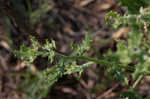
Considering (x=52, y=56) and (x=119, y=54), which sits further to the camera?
(x=52, y=56)

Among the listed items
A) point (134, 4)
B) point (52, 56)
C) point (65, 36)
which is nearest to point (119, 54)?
point (52, 56)

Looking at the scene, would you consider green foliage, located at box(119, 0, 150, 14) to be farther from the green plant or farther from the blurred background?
the blurred background

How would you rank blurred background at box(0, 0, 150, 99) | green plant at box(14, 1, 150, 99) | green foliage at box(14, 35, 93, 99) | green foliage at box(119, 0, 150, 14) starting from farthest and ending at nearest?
1. blurred background at box(0, 0, 150, 99)
2. green foliage at box(119, 0, 150, 14)
3. green foliage at box(14, 35, 93, 99)
4. green plant at box(14, 1, 150, 99)

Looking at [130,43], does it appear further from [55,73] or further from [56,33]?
[56,33]

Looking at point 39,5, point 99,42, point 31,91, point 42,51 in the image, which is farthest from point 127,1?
point 39,5

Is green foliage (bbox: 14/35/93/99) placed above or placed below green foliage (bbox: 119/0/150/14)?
below

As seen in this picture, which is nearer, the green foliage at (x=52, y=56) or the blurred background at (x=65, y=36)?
the green foliage at (x=52, y=56)

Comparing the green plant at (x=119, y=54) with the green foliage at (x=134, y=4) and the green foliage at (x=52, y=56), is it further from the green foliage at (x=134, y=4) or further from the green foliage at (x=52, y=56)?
the green foliage at (x=134, y=4)

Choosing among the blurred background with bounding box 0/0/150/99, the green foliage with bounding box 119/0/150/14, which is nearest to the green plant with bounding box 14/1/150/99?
the green foliage with bounding box 119/0/150/14

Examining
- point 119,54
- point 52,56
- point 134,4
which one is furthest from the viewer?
point 134,4

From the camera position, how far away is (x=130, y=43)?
5.41 ft

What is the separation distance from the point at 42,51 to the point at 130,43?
0.87 m

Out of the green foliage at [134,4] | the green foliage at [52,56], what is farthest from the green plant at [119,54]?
the green foliage at [134,4]

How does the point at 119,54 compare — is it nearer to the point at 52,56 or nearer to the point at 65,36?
the point at 52,56
